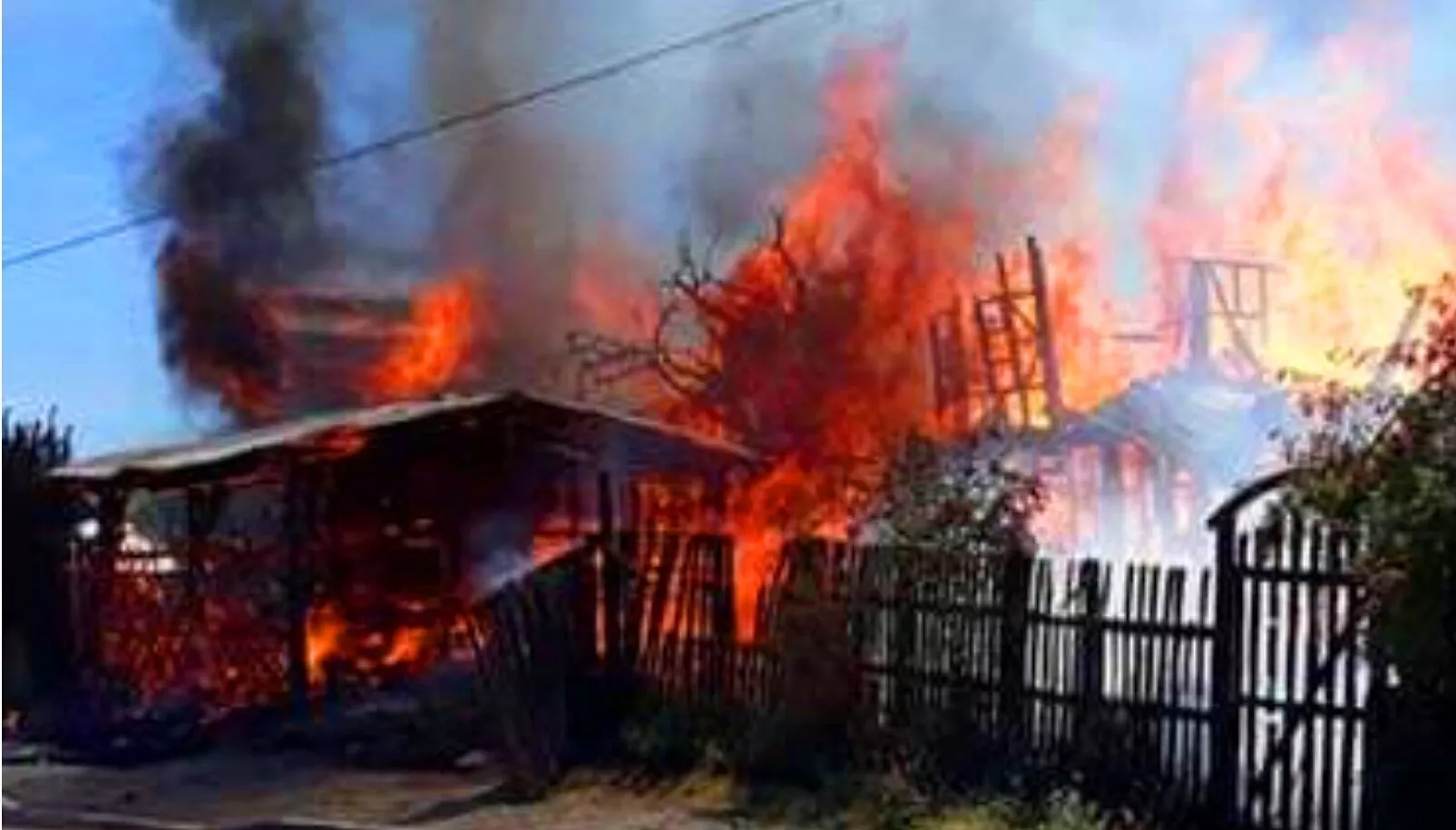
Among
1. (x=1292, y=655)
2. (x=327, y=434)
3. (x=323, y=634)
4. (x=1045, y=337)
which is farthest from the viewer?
(x=1045, y=337)

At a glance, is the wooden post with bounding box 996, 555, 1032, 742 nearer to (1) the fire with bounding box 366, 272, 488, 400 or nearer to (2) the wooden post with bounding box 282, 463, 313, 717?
(2) the wooden post with bounding box 282, 463, 313, 717

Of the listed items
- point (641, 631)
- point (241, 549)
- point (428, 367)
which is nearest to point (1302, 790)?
point (641, 631)

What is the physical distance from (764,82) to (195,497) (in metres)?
9.76

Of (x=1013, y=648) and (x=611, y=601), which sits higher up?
(x=1013, y=648)

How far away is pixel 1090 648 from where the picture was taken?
1157 cm

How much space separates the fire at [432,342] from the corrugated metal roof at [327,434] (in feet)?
20.6

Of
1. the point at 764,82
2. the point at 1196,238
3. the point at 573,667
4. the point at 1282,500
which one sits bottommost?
the point at 573,667

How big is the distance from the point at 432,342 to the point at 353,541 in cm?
774

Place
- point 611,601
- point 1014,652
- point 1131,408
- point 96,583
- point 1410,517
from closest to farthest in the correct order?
1. point 1410,517
2. point 1014,652
3. point 611,601
4. point 96,583
5. point 1131,408

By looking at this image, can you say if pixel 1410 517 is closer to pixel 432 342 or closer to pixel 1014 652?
pixel 1014 652

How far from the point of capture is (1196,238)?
25984 millimetres

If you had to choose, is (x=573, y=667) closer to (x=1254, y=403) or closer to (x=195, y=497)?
(x=195, y=497)

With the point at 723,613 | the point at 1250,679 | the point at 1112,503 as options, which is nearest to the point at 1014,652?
the point at 1250,679

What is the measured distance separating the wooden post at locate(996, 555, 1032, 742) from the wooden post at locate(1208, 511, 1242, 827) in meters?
1.34
